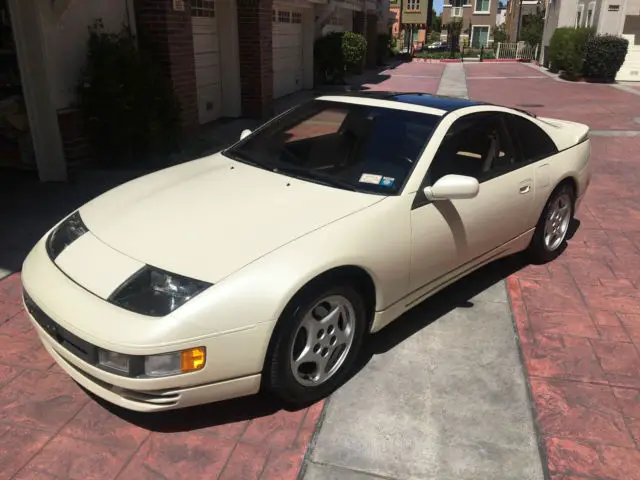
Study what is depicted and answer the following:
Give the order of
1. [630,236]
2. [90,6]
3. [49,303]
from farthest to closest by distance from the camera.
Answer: [90,6]
[630,236]
[49,303]

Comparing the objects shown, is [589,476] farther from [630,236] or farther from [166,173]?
[630,236]

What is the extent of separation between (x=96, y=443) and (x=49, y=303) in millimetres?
705

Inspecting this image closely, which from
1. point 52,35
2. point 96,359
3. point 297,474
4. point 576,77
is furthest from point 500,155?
point 576,77

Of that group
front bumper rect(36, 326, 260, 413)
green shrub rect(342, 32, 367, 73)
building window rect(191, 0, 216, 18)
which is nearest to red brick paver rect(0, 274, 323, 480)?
front bumper rect(36, 326, 260, 413)

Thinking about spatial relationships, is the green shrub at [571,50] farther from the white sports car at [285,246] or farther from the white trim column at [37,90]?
the white trim column at [37,90]

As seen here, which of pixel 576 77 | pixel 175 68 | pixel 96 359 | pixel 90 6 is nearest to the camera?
pixel 96 359

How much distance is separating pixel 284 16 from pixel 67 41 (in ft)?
30.6

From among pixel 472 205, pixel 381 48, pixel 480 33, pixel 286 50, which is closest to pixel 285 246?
pixel 472 205

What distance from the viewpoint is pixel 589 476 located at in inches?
100

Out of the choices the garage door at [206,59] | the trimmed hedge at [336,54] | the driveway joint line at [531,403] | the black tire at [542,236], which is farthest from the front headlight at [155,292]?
the trimmed hedge at [336,54]

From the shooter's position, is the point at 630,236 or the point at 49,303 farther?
the point at 630,236

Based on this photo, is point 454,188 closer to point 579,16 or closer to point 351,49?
point 351,49

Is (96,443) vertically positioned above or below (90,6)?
below

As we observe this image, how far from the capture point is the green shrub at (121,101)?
22.3 feet
